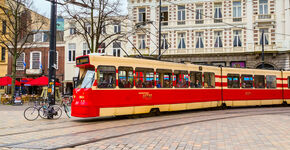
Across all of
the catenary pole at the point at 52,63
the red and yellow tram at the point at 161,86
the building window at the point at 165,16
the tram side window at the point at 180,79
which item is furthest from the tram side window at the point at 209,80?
the building window at the point at 165,16

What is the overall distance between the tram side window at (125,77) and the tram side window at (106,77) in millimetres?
332

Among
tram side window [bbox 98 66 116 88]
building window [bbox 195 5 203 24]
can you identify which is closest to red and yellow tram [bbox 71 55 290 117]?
tram side window [bbox 98 66 116 88]

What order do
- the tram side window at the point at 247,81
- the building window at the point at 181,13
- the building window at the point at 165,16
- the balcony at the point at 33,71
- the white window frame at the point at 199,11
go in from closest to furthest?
1. the tram side window at the point at 247,81
2. the white window frame at the point at 199,11
3. the building window at the point at 181,13
4. the building window at the point at 165,16
5. the balcony at the point at 33,71

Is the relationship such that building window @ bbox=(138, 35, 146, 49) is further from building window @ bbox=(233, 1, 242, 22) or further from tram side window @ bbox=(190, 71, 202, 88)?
tram side window @ bbox=(190, 71, 202, 88)

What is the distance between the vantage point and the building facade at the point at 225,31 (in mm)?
29188

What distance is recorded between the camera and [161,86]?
46.1 feet

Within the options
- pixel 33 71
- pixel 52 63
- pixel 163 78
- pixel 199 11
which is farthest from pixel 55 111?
pixel 33 71

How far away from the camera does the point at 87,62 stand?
11.5 metres

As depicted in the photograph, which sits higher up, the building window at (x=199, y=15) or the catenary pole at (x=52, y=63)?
Result: the building window at (x=199, y=15)

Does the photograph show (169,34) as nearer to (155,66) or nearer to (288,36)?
(288,36)

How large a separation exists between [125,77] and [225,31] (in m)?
21.5

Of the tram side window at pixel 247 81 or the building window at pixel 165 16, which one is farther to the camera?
the building window at pixel 165 16

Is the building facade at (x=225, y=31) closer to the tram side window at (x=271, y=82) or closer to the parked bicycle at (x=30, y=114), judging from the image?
the tram side window at (x=271, y=82)

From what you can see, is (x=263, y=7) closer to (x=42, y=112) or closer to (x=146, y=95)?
(x=146, y=95)
